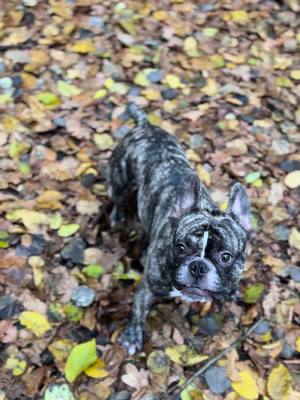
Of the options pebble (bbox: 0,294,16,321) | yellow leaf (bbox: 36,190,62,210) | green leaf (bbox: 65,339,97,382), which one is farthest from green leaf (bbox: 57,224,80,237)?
green leaf (bbox: 65,339,97,382)

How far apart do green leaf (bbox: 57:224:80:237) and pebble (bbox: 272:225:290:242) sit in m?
1.84

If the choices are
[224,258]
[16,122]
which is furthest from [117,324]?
[16,122]

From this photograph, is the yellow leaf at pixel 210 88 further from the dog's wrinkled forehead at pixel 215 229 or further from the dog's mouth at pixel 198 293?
the dog's mouth at pixel 198 293

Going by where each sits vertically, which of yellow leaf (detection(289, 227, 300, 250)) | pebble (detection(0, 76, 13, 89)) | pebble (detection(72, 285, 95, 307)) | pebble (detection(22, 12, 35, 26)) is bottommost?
pebble (detection(72, 285, 95, 307))

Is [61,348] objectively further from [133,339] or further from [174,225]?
[174,225]

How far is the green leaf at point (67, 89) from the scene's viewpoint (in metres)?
6.81

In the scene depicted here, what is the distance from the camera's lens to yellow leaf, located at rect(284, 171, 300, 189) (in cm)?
605

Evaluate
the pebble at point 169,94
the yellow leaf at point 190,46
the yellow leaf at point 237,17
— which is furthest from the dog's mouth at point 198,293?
the yellow leaf at point 237,17

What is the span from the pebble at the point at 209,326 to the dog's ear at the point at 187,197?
117cm

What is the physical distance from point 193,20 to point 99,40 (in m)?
1.27

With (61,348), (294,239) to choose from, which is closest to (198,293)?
(61,348)

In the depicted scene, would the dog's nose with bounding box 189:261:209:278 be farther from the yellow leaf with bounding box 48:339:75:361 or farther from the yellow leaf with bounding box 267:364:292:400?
the yellow leaf with bounding box 48:339:75:361

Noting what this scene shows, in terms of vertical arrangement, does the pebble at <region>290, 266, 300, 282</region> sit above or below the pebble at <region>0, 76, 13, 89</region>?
below

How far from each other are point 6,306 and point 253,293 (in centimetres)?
208
